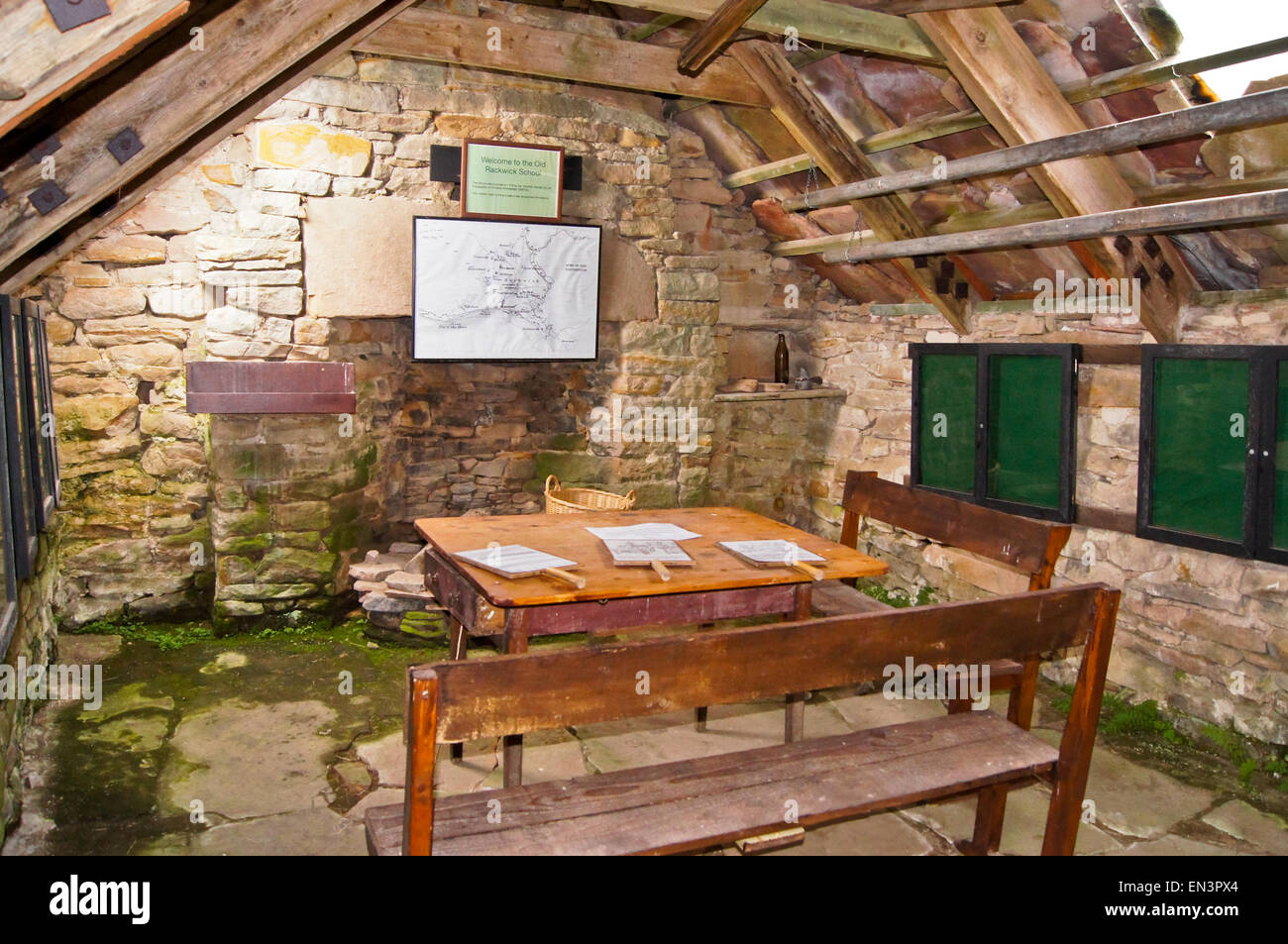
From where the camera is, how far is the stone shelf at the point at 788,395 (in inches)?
239

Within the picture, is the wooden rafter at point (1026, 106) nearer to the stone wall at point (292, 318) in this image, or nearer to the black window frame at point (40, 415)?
the stone wall at point (292, 318)

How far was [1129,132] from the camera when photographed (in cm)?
340

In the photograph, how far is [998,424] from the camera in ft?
17.0

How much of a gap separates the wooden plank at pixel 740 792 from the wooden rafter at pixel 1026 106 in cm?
217

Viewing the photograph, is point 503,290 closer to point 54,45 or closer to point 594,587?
point 594,587

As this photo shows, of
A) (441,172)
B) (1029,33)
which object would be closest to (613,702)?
(1029,33)

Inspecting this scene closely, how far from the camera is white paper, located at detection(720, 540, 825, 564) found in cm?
349

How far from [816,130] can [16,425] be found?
356 centimetres

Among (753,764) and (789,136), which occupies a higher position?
(789,136)

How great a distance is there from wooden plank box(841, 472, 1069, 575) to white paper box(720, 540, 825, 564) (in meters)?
0.78

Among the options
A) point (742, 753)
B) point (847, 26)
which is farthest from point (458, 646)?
point (847, 26)

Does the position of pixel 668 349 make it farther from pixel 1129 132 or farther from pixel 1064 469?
pixel 1129 132

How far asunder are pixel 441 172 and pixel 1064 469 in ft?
11.5

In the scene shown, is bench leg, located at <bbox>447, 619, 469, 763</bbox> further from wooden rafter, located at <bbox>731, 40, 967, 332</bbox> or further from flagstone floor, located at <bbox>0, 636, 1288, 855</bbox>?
wooden rafter, located at <bbox>731, 40, 967, 332</bbox>
